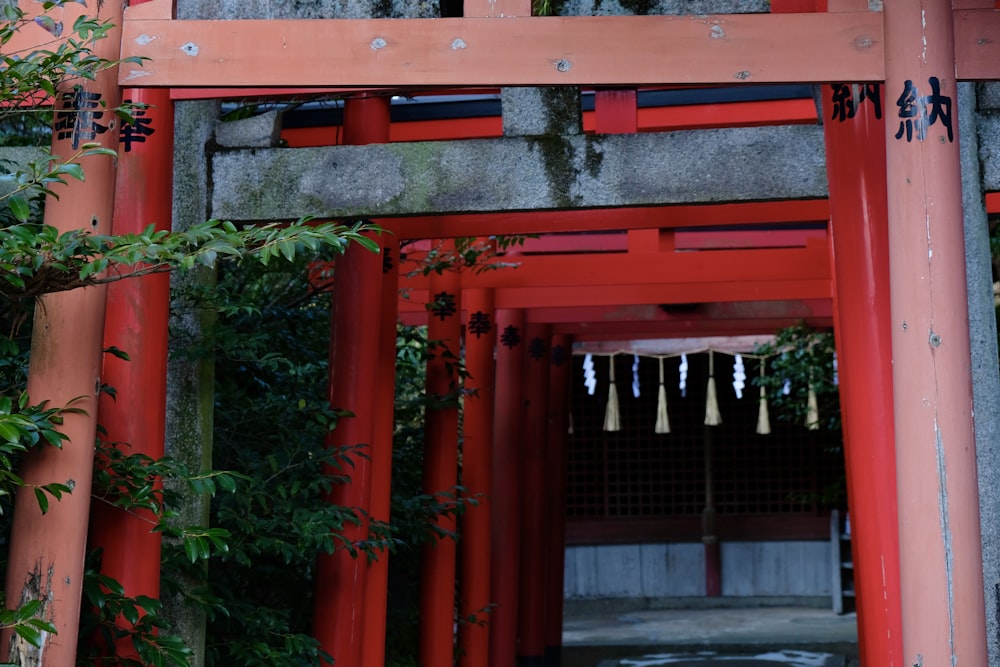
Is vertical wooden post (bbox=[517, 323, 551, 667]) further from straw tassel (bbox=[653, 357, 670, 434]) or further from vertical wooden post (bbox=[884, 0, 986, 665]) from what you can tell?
vertical wooden post (bbox=[884, 0, 986, 665])

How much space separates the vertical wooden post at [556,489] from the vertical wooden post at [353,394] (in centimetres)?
578

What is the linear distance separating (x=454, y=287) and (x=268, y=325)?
8.80ft

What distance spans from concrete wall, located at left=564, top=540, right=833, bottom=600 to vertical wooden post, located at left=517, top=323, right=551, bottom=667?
4.34 m

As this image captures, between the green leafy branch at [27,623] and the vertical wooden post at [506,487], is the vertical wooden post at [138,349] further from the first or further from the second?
the vertical wooden post at [506,487]

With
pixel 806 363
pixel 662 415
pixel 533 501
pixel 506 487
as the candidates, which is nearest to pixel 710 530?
pixel 662 415

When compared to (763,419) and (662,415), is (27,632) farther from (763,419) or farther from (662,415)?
(763,419)

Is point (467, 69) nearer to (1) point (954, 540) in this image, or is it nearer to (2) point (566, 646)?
(1) point (954, 540)

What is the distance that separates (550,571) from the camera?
12.1m

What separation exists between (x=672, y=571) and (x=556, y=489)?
4.03 meters

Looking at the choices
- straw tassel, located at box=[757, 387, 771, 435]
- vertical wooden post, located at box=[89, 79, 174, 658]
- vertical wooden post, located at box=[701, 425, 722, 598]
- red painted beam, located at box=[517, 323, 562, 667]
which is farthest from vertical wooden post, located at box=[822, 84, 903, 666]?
vertical wooden post, located at box=[701, 425, 722, 598]

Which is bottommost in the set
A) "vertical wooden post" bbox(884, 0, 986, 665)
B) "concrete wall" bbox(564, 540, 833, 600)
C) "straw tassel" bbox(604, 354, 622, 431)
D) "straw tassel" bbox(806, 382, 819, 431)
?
"concrete wall" bbox(564, 540, 833, 600)

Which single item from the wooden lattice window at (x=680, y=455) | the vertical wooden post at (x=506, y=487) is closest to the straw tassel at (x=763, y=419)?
the wooden lattice window at (x=680, y=455)

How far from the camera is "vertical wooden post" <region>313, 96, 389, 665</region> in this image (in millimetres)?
5895

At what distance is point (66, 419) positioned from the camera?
3697mm
